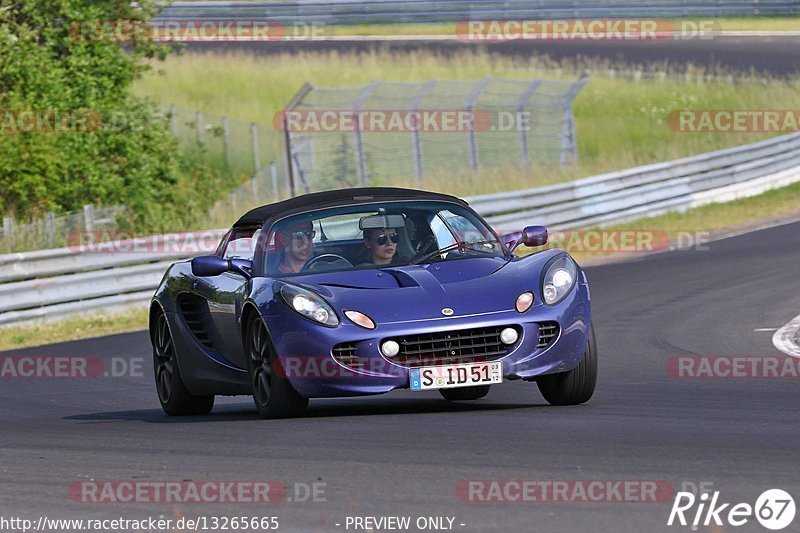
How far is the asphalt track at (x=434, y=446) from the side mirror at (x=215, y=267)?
2.92 feet

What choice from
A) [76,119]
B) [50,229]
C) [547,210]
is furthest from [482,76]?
[50,229]

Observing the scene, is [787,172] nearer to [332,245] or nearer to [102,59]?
[102,59]

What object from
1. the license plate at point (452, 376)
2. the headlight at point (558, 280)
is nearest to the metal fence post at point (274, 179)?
the headlight at point (558, 280)

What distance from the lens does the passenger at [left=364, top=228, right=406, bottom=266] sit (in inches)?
364

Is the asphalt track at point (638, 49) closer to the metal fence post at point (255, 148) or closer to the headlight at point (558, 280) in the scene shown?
the metal fence post at point (255, 148)

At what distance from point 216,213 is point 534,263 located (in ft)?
62.1

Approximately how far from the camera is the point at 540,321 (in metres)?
8.40

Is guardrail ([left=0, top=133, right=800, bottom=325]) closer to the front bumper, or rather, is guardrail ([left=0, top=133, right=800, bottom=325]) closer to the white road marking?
the white road marking

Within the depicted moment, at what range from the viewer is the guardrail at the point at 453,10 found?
144 feet

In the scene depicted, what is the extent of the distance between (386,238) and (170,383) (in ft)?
7.14

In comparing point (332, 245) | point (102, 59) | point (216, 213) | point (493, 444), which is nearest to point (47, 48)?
point (102, 59)

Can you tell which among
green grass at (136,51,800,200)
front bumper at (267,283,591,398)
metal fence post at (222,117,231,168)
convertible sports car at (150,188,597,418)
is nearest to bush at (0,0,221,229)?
metal fence post at (222,117,231,168)

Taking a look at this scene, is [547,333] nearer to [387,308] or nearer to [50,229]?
[387,308]

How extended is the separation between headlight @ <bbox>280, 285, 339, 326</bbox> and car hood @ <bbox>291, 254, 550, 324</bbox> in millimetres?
51
